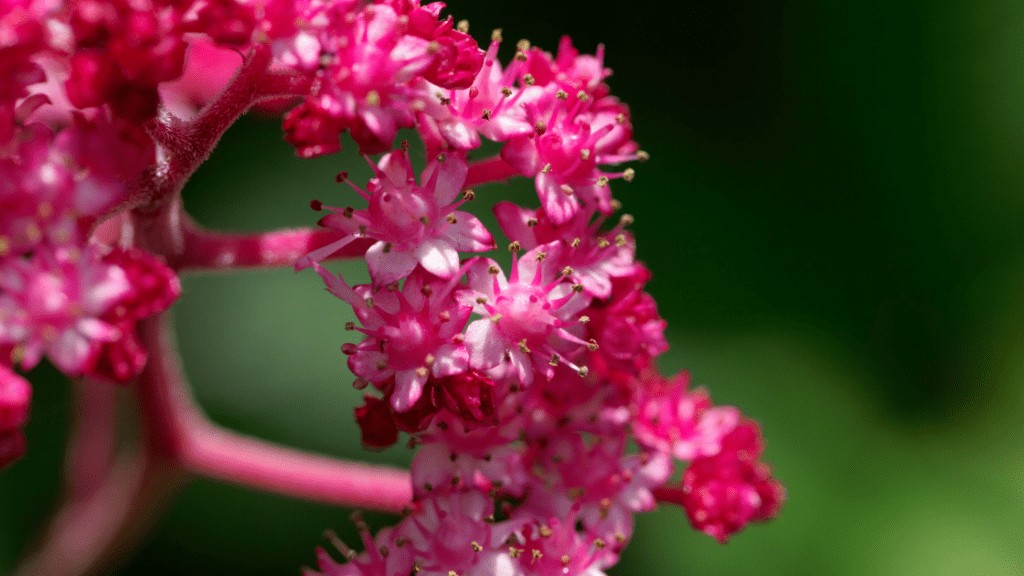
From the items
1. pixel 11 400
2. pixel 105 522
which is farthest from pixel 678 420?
pixel 105 522


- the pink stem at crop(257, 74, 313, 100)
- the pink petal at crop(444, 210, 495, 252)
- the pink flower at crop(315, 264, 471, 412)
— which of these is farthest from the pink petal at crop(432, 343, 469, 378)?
the pink stem at crop(257, 74, 313, 100)

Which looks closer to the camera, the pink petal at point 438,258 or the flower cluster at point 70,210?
the flower cluster at point 70,210

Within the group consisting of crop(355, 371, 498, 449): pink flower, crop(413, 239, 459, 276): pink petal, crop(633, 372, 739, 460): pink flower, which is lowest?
crop(633, 372, 739, 460): pink flower

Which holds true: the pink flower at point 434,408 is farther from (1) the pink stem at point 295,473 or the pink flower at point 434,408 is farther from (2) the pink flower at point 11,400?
(2) the pink flower at point 11,400

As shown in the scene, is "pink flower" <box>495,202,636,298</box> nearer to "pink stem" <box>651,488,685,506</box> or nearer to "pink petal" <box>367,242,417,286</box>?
"pink petal" <box>367,242,417,286</box>

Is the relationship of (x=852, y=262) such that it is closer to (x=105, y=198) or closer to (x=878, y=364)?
(x=878, y=364)

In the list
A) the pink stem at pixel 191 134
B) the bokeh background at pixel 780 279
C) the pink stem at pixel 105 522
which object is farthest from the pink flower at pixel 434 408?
the bokeh background at pixel 780 279
